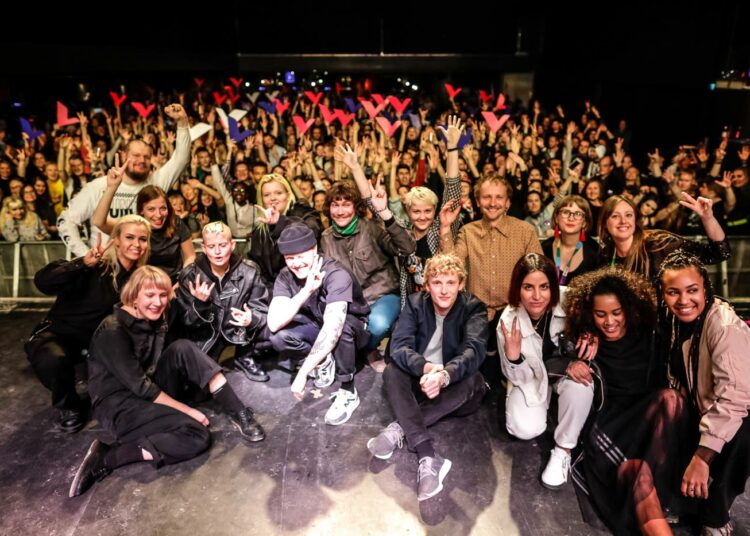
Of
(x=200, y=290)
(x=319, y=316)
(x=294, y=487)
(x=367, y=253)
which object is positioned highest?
(x=367, y=253)

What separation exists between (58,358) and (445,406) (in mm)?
2391

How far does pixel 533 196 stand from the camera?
4.97m

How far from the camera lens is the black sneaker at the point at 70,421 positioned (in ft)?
10.3

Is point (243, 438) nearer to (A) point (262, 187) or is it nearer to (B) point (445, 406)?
(B) point (445, 406)

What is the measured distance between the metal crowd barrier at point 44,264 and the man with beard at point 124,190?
0.66m

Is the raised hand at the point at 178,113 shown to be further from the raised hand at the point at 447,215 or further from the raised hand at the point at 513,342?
the raised hand at the point at 513,342

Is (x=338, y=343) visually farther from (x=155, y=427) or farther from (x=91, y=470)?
(x=91, y=470)

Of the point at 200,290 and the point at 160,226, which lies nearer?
the point at 200,290

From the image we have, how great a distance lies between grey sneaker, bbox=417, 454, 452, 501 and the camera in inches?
103

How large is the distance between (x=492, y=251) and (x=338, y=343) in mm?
1246

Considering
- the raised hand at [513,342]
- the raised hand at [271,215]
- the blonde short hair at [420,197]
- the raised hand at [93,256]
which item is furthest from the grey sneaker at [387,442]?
the raised hand at [93,256]

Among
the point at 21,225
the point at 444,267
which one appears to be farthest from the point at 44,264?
the point at 444,267

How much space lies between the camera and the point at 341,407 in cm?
329

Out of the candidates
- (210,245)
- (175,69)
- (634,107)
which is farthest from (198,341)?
(175,69)
